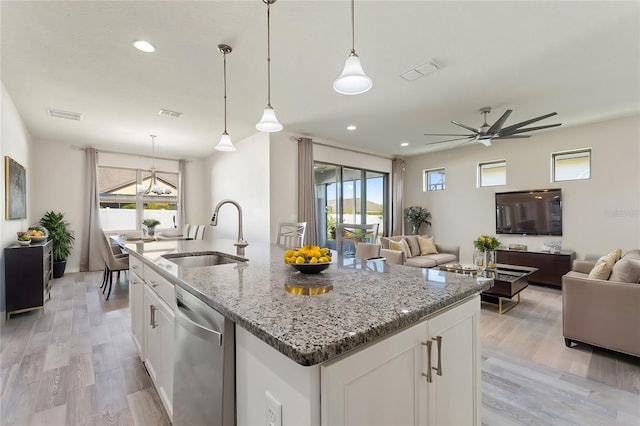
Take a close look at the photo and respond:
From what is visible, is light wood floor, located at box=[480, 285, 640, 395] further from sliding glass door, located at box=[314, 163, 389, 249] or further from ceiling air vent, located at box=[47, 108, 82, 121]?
ceiling air vent, located at box=[47, 108, 82, 121]

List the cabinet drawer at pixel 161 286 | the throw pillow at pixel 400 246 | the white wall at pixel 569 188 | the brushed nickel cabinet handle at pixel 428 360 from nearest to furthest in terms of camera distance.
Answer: the brushed nickel cabinet handle at pixel 428 360
the cabinet drawer at pixel 161 286
the white wall at pixel 569 188
the throw pillow at pixel 400 246

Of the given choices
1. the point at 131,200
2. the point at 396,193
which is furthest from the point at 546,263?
the point at 131,200

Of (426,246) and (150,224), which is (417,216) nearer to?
(426,246)

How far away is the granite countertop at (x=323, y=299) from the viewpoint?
735 mm

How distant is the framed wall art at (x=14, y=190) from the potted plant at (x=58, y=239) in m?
1.00

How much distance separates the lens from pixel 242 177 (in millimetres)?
5805

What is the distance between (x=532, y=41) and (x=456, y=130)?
8.72 feet

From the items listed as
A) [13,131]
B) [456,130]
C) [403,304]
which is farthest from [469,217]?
[13,131]

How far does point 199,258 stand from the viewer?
2342 millimetres

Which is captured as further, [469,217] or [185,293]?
[469,217]

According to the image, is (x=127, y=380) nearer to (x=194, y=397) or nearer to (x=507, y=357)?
(x=194, y=397)

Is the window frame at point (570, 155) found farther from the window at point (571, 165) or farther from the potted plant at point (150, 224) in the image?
the potted plant at point (150, 224)

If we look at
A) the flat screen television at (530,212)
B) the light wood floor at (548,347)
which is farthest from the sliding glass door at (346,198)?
the light wood floor at (548,347)

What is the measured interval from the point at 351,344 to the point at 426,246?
521 cm
